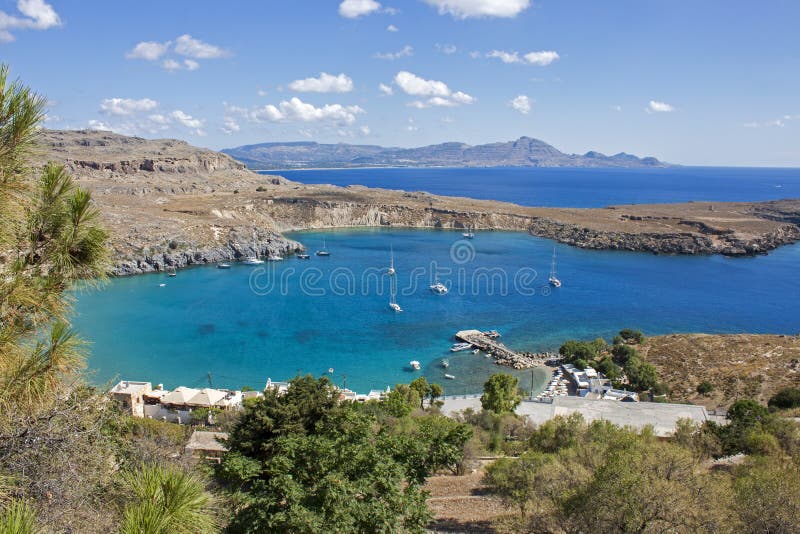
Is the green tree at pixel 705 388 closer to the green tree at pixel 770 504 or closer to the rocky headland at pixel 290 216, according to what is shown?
the green tree at pixel 770 504

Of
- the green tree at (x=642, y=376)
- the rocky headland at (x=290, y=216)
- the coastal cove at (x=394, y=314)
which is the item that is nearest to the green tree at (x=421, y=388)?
the coastal cove at (x=394, y=314)

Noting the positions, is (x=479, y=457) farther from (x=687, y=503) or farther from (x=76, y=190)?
(x=76, y=190)

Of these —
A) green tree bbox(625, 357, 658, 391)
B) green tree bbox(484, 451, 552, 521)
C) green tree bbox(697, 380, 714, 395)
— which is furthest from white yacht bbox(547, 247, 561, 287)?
green tree bbox(484, 451, 552, 521)

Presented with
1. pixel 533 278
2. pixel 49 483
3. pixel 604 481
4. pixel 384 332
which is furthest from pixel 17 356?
pixel 533 278

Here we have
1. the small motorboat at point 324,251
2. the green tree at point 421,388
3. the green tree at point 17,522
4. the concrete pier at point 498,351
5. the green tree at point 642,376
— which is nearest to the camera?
the green tree at point 17,522

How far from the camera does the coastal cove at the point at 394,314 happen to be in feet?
102

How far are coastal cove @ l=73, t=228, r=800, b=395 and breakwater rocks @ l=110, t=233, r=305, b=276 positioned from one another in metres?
2.38

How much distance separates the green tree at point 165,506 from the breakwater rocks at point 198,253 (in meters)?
51.3

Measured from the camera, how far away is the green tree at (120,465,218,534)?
3.47 metres

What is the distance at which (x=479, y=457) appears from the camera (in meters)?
16.5

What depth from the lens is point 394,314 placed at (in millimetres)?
41312

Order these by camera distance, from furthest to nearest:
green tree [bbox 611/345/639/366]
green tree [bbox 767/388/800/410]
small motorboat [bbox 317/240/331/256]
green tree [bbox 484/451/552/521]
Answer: small motorboat [bbox 317/240/331/256] < green tree [bbox 611/345/639/366] < green tree [bbox 767/388/800/410] < green tree [bbox 484/451/552/521]

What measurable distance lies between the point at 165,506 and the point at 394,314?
37.8 meters

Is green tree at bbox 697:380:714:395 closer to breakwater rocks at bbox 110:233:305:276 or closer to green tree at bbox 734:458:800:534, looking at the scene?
green tree at bbox 734:458:800:534
